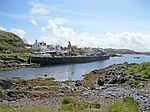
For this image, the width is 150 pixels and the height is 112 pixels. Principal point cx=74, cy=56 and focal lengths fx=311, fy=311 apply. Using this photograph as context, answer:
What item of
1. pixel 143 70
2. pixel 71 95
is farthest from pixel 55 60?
pixel 71 95

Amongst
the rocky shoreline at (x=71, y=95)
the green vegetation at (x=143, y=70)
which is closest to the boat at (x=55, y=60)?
the green vegetation at (x=143, y=70)

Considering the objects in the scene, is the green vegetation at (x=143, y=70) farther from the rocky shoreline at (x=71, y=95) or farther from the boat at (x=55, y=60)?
the boat at (x=55, y=60)

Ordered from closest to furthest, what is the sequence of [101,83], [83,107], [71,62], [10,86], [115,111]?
[115,111] < [83,107] < [10,86] < [101,83] < [71,62]

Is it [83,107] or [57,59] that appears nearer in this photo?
[83,107]

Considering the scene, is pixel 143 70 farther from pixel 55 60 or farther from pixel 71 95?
pixel 55 60

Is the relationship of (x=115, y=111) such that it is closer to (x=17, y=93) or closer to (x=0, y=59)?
(x=17, y=93)

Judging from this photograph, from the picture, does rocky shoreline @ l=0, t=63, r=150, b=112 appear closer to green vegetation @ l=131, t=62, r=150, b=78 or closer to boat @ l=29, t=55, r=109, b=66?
green vegetation @ l=131, t=62, r=150, b=78

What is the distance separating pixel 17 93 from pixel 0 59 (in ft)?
252

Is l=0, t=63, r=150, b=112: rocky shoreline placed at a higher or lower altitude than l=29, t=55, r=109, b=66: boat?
lower

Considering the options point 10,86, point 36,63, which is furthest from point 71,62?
point 10,86

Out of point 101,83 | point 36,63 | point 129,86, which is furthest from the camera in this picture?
point 36,63

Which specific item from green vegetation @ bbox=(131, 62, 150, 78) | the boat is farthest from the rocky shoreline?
the boat

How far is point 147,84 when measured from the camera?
50.6 m

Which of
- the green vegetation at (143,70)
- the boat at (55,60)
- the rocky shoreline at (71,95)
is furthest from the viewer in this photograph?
the boat at (55,60)
